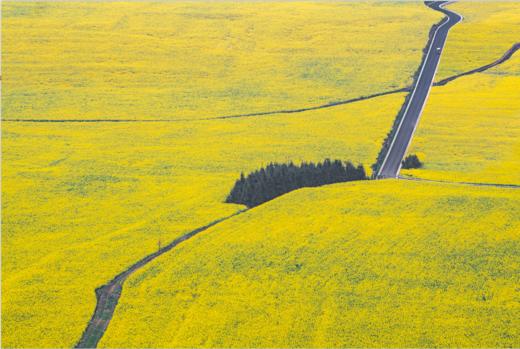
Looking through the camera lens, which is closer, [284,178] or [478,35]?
[284,178]

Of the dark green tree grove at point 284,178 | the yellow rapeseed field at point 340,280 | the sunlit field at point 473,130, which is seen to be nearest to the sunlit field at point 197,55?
the sunlit field at point 473,130

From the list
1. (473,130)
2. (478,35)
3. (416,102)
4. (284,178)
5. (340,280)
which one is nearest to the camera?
(340,280)

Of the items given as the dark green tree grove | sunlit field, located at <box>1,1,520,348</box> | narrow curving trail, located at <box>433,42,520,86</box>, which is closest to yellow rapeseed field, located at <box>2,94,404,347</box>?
sunlit field, located at <box>1,1,520,348</box>

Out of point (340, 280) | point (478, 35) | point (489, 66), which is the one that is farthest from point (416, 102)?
point (340, 280)

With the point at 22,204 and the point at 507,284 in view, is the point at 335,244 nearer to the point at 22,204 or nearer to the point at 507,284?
the point at 507,284

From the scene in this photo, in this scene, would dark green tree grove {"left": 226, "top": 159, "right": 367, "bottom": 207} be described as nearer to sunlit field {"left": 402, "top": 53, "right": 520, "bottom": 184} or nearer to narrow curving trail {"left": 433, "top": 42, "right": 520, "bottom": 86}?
sunlit field {"left": 402, "top": 53, "right": 520, "bottom": 184}

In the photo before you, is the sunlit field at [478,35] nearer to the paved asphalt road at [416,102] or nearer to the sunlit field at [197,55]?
the paved asphalt road at [416,102]

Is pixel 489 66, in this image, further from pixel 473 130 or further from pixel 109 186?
pixel 109 186
